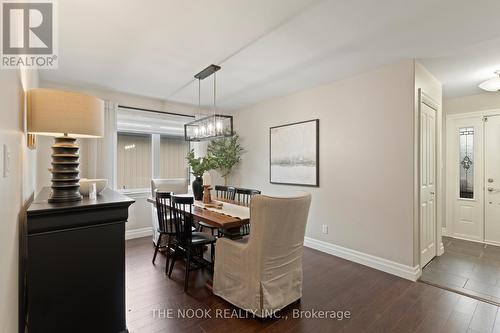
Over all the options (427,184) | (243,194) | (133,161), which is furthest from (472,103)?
(133,161)

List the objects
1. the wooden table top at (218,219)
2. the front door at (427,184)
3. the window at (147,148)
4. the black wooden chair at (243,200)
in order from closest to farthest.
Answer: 1. the wooden table top at (218,219)
2. the black wooden chair at (243,200)
3. the front door at (427,184)
4. the window at (147,148)

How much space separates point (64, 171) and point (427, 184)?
12.8ft

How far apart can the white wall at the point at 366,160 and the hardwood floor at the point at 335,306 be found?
476mm

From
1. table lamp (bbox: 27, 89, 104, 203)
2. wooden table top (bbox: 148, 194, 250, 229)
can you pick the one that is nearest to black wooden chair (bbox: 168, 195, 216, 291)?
wooden table top (bbox: 148, 194, 250, 229)

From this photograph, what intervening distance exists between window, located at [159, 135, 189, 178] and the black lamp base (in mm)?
3269

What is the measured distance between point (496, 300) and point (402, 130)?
1.90 m

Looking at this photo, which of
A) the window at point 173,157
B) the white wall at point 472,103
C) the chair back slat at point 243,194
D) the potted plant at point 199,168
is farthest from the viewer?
the window at point 173,157

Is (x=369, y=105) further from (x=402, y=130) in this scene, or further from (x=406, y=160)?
(x=406, y=160)

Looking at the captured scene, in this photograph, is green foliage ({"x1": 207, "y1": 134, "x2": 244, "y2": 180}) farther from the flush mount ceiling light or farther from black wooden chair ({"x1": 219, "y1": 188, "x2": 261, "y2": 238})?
the flush mount ceiling light

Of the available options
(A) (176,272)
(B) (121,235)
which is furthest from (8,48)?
(A) (176,272)

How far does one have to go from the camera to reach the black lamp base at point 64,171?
5.33 ft

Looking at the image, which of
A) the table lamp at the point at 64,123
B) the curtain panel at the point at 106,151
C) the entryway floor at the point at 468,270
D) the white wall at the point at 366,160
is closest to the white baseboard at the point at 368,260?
the white wall at the point at 366,160

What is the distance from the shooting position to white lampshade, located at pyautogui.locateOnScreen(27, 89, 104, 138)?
4.80ft

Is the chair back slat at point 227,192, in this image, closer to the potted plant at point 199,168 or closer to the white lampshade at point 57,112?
the potted plant at point 199,168
